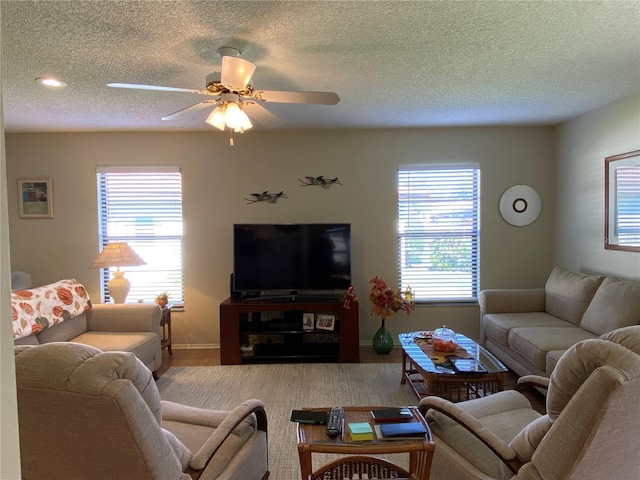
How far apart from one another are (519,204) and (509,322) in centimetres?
160

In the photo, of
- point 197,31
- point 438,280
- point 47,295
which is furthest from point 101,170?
point 438,280

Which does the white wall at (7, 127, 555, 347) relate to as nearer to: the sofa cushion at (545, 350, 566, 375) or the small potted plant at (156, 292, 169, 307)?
the small potted plant at (156, 292, 169, 307)

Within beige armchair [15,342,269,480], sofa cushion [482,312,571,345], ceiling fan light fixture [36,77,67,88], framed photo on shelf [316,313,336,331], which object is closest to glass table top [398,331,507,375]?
sofa cushion [482,312,571,345]

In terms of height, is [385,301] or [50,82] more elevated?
[50,82]

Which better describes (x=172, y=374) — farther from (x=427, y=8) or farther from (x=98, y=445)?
(x=427, y=8)

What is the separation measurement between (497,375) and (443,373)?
36 cm

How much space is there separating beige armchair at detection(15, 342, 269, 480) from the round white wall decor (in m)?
4.21

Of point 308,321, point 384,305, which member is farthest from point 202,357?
point 384,305

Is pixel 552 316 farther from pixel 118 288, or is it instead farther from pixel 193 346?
pixel 118 288

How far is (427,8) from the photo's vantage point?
1.89m

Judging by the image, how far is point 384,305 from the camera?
154 inches

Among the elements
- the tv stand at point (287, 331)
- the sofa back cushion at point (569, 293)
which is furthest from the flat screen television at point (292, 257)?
the sofa back cushion at point (569, 293)

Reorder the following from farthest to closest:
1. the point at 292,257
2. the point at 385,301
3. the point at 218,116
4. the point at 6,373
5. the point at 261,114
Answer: the point at 292,257
the point at 385,301
the point at 261,114
the point at 218,116
the point at 6,373

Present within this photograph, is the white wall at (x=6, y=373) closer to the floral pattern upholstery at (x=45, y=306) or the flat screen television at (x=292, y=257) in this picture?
the floral pattern upholstery at (x=45, y=306)
